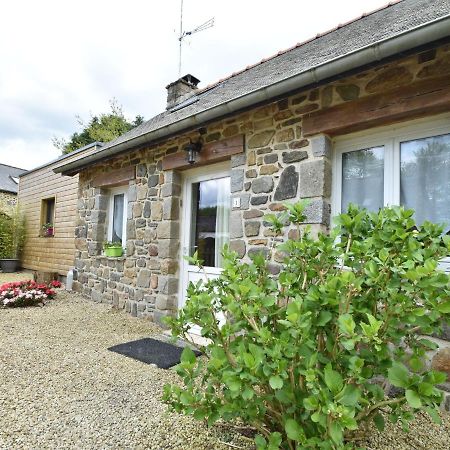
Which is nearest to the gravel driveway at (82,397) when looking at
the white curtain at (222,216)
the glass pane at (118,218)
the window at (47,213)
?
the white curtain at (222,216)

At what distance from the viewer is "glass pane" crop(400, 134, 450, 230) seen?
246 centimetres

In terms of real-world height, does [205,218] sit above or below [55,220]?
below

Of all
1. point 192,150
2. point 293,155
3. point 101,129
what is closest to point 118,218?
point 192,150

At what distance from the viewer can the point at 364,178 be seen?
9.33 ft

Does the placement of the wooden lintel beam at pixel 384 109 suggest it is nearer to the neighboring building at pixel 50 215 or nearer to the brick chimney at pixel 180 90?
the brick chimney at pixel 180 90

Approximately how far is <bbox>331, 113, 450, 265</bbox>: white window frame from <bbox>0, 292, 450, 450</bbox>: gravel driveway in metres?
1.78

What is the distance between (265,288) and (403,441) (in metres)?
1.28

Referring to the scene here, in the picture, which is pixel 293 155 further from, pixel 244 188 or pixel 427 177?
pixel 427 177

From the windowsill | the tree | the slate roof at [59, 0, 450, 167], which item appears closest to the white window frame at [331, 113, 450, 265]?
the slate roof at [59, 0, 450, 167]

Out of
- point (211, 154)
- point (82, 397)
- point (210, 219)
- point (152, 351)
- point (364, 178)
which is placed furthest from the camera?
point (210, 219)

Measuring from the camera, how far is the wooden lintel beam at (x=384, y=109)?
2.32 meters

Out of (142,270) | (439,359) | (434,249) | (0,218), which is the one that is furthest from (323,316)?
(0,218)

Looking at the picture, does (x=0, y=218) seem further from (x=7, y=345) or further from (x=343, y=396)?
(x=343, y=396)

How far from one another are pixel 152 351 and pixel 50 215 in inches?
340
